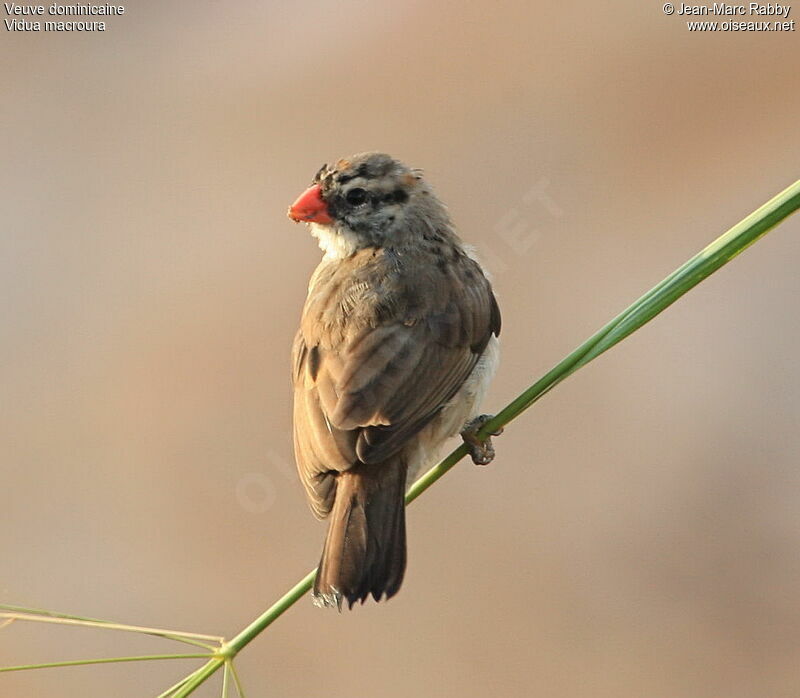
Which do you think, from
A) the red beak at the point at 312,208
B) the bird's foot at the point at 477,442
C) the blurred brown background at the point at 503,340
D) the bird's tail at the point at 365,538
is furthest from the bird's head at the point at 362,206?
the blurred brown background at the point at 503,340

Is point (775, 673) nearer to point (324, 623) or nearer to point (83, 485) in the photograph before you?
point (324, 623)

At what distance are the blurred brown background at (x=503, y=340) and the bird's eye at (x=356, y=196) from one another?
3016 mm

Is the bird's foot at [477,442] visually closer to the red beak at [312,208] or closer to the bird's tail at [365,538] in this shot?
the bird's tail at [365,538]

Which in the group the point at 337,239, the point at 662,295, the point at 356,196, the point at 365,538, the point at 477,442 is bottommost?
the point at 365,538

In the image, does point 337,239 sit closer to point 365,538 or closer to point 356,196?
point 356,196

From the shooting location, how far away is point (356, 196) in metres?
4.25

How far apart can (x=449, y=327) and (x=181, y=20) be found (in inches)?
311

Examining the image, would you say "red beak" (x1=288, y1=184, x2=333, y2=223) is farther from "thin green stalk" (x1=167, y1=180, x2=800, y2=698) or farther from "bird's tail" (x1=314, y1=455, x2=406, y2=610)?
"thin green stalk" (x1=167, y1=180, x2=800, y2=698)

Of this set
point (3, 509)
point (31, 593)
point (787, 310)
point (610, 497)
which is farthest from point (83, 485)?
point (787, 310)

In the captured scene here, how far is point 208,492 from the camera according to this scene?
7688mm

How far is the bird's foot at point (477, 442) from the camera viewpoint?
147 inches

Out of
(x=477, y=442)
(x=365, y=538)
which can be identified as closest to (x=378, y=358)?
(x=477, y=442)

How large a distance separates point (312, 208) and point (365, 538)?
1395 mm

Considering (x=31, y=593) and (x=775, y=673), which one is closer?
(x=775, y=673)
